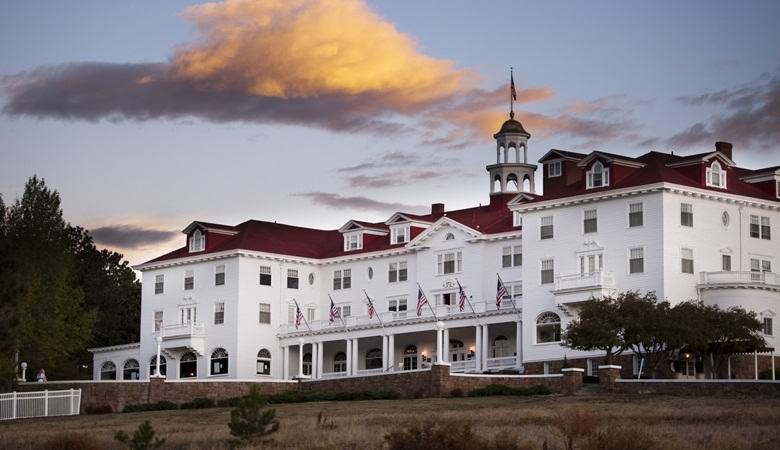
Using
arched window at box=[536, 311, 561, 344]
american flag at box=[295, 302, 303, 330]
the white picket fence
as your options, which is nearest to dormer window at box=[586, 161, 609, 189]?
arched window at box=[536, 311, 561, 344]

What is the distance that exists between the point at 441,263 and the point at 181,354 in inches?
705

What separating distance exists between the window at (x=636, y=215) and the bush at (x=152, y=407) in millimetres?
24137

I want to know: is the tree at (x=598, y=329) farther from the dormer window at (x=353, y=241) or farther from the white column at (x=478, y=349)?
the dormer window at (x=353, y=241)

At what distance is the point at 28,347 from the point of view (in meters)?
93.2

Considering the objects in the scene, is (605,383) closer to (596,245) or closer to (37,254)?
(596,245)

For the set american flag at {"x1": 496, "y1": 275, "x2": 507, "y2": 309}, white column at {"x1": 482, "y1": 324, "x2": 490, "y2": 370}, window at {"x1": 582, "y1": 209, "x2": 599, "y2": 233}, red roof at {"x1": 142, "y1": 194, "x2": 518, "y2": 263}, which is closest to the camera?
window at {"x1": 582, "y1": 209, "x2": 599, "y2": 233}

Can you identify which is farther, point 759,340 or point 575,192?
point 575,192

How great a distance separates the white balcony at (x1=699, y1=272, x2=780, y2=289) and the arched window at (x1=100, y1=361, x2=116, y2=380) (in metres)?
42.8

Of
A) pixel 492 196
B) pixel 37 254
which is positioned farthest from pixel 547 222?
pixel 37 254

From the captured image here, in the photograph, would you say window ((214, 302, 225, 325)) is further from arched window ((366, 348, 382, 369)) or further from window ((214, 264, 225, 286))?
arched window ((366, 348, 382, 369))

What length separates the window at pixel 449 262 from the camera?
93.7 meters

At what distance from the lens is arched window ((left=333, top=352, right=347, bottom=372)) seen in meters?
101

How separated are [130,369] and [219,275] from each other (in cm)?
1022

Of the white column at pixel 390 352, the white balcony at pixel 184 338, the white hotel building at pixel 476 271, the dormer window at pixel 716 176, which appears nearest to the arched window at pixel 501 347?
the white hotel building at pixel 476 271
